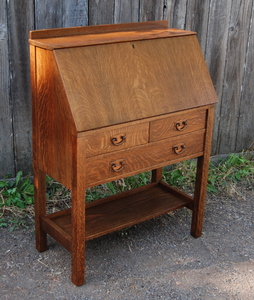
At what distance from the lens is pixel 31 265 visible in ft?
11.0

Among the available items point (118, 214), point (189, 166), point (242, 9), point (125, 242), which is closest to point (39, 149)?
point (118, 214)

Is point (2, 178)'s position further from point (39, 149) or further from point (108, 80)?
point (108, 80)

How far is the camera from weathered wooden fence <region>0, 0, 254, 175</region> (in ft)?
12.2

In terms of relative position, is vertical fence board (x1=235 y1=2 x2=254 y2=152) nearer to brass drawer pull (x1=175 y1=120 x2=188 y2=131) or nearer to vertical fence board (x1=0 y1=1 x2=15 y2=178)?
brass drawer pull (x1=175 y1=120 x2=188 y2=131)

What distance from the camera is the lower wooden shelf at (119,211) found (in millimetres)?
3273

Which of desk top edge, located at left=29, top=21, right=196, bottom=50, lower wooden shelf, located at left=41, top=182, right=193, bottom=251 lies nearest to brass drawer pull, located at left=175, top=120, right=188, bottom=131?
desk top edge, located at left=29, top=21, right=196, bottom=50

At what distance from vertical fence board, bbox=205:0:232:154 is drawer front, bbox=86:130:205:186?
4.30 ft

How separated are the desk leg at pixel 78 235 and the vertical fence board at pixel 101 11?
5.17 feet

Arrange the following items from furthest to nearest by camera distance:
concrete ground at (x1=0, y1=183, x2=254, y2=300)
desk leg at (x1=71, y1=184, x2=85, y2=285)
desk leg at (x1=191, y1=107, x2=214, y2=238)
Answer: desk leg at (x1=191, y1=107, x2=214, y2=238), concrete ground at (x1=0, y1=183, x2=254, y2=300), desk leg at (x1=71, y1=184, x2=85, y2=285)

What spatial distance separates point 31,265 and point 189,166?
1.92 metres

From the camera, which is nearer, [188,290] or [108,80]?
[108,80]

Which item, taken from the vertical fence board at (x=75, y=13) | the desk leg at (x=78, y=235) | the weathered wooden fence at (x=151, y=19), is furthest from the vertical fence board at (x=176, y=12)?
the desk leg at (x=78, y=235)

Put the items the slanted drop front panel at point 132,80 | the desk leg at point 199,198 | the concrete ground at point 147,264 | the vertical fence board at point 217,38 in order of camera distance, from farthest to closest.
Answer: the vertical fence board at point 217,38 → the desk leg at point 199,198 → the concrete ground at point 147,264 → the slanted drop front panel at point 132,80

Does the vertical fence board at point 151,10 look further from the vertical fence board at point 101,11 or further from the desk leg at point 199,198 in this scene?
the desk leg at point 199,198
